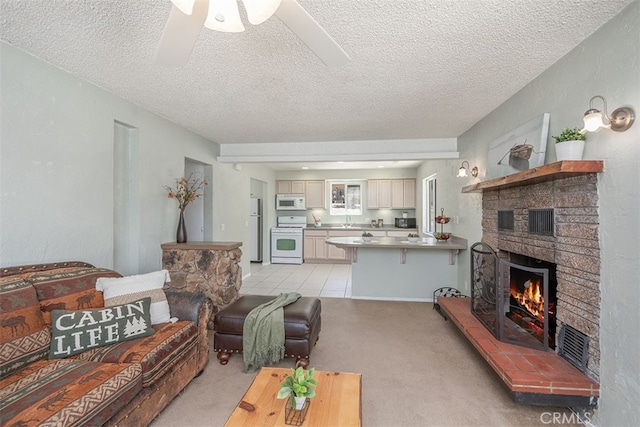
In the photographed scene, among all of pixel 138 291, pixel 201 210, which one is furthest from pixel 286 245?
pixel 138 291

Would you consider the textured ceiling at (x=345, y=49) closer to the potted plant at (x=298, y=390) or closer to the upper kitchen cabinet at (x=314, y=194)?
the potted plant at (x=298, y=390)

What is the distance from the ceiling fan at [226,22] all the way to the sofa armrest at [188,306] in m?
1.70

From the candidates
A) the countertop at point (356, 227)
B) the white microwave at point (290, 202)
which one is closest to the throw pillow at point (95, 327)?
the countertop at point (356, 227)

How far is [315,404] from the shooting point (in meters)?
1.44

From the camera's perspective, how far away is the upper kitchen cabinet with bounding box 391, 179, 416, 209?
725 cm

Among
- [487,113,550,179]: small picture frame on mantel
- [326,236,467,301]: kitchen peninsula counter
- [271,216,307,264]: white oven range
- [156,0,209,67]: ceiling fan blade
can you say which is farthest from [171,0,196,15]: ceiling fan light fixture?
[271,216,307,264]: white oven range

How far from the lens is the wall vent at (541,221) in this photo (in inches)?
83.0

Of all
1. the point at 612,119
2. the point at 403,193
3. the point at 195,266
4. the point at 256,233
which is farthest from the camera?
the point at 403,193

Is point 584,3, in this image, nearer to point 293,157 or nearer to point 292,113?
A: point 292,113

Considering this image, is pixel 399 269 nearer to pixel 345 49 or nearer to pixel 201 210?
pixel 201 210

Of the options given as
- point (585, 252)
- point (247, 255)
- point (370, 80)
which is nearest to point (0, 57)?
point (370, 80)

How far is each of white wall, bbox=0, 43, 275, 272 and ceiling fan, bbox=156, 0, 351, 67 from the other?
50.7 inches

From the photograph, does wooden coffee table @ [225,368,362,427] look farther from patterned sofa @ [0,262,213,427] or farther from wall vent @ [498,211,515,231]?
wall vent @ [498,211,515,231]

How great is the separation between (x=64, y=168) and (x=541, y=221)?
364 centimetres
